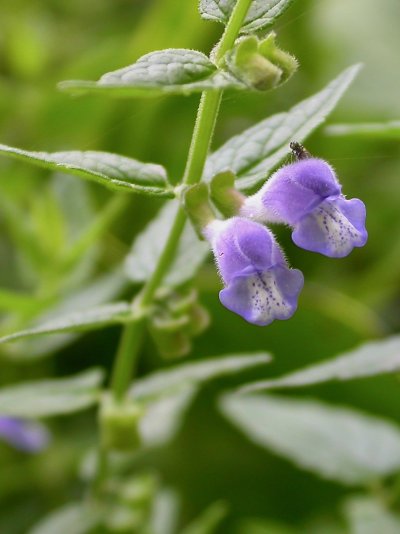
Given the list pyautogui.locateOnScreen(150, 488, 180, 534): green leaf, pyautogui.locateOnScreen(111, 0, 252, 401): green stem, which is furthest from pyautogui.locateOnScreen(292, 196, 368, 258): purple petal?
pyautogui.locateOnScreen(150, 488, 180, 534): green leaf

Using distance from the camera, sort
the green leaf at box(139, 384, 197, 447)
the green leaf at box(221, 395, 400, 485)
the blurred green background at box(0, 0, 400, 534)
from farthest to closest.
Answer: the blurred green background at box(0, 0, 400, 534), the green leaf at box(139, 384, 197, 447), the green leaf at box(221, 395, 400, 485)

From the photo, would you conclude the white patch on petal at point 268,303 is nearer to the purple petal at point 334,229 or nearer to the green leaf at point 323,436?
the purple petal at point 334,229

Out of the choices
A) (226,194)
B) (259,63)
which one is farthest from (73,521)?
(259,63)

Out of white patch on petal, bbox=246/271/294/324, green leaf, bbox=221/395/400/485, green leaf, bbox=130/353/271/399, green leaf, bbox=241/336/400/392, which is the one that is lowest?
green leaf, bbox=221/395/400/485

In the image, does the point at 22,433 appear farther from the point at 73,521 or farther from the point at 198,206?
the point at 198,206

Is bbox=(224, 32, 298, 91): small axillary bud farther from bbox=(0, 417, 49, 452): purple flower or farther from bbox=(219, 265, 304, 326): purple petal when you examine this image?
bbox=(0, 417, 49, 452): purple flower

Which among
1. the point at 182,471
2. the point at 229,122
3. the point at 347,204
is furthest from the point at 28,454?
the point at 347,204
